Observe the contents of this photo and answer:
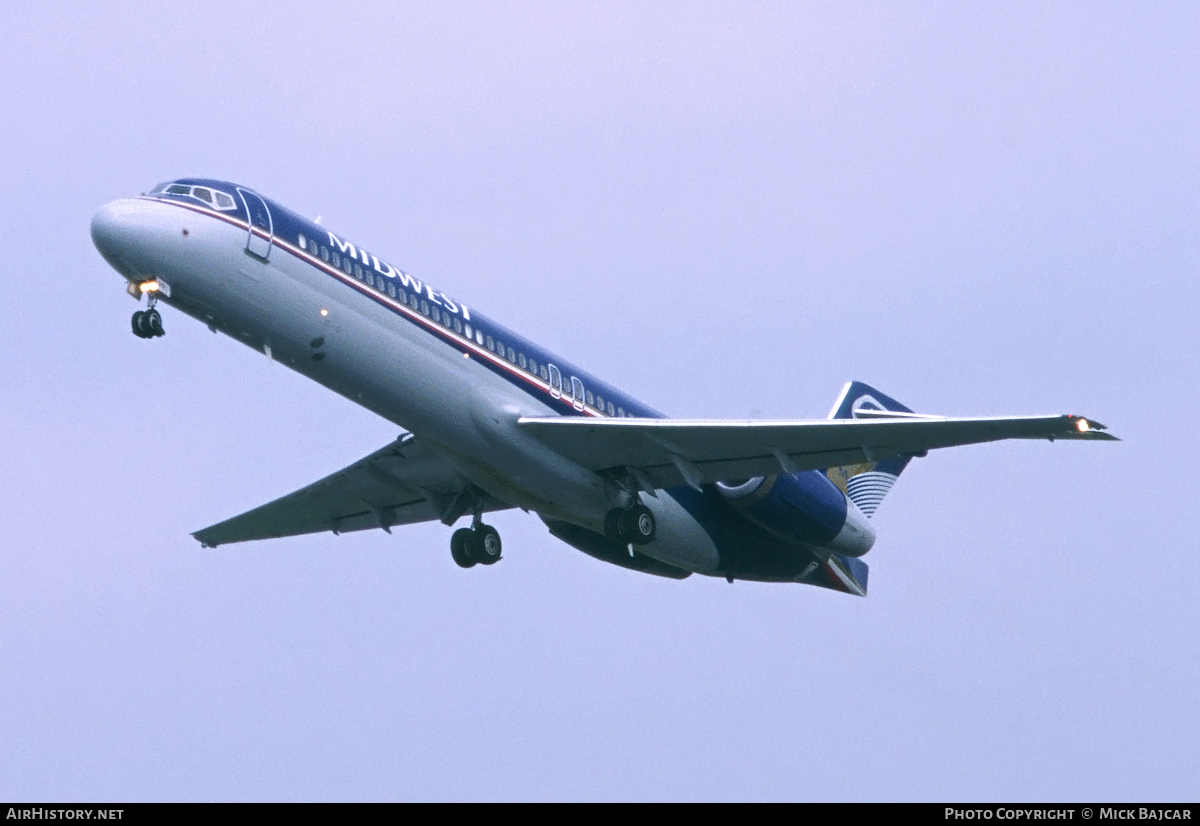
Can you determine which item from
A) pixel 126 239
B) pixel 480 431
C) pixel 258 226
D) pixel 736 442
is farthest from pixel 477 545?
pixel 126 239

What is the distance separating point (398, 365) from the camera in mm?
31250

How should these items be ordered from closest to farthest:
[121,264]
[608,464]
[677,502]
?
Result: [121,264] → [608,464] → [677,502]

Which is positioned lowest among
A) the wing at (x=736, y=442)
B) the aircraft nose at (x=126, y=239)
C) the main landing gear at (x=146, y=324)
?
→ the wing at (x=736, y=442)

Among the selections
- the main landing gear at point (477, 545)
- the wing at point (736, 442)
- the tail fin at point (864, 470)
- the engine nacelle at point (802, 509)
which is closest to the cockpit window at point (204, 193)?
the wing at point (736, 442)

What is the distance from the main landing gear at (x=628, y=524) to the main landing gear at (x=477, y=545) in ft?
9.67

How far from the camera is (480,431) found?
32.3 meters

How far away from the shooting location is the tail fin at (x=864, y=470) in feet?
131

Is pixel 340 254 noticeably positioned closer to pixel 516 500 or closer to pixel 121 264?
pixel 121 264

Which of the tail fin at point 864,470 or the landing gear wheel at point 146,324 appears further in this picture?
the tail fin at point 864,470

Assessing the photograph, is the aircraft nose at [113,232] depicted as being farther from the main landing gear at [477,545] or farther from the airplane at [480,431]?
the main landing gear at [477,545]

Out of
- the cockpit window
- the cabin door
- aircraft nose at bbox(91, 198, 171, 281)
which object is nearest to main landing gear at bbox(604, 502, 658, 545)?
the cabin door
